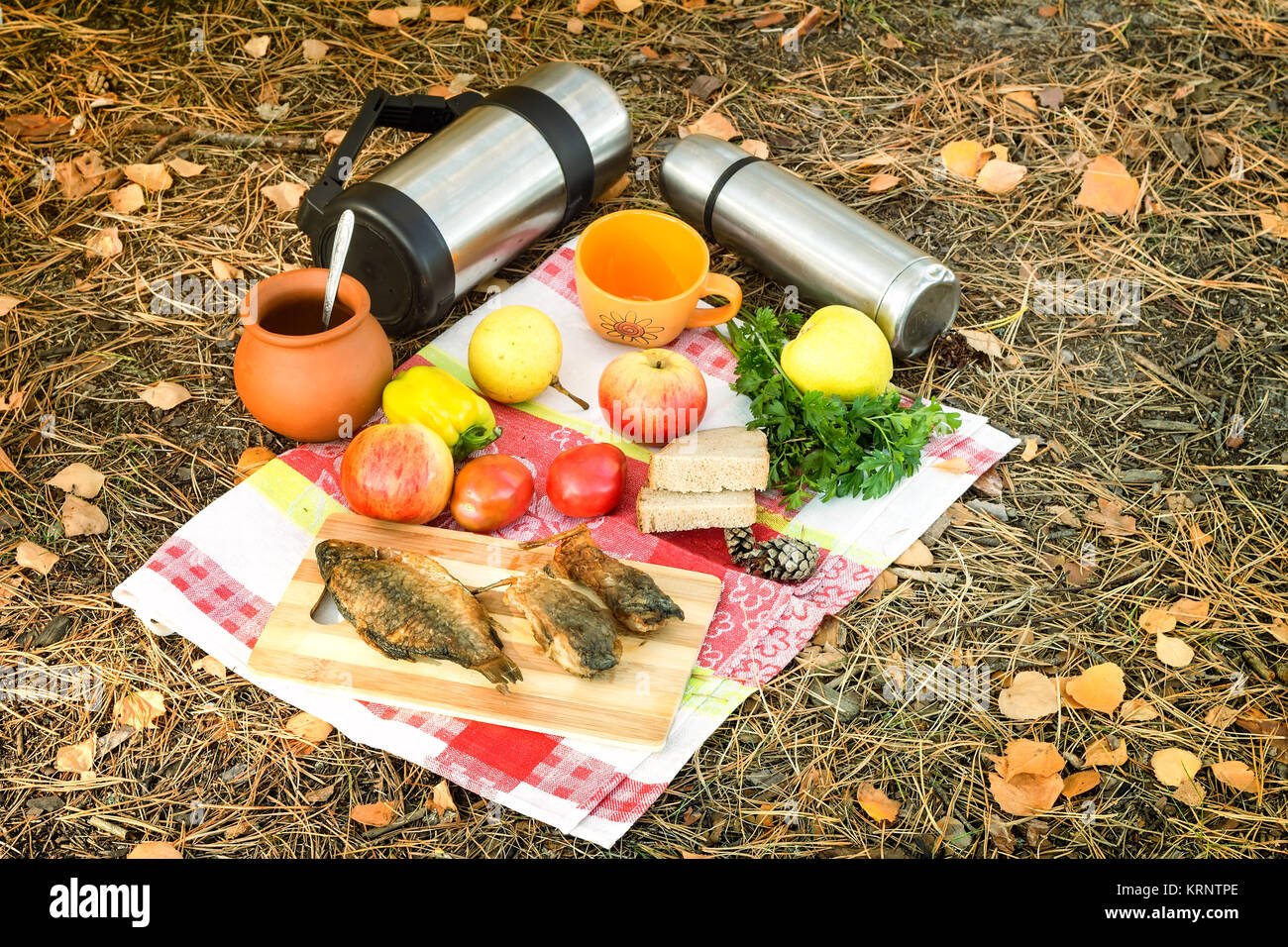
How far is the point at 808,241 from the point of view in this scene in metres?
2.72

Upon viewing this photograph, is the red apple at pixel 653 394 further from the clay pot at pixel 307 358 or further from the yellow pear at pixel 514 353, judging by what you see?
the clay pot at pixel 307 358

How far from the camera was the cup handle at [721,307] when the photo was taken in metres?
2.64

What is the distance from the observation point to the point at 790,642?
208 cm

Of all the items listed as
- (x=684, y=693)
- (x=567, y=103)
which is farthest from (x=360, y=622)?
(x=567, y=103)

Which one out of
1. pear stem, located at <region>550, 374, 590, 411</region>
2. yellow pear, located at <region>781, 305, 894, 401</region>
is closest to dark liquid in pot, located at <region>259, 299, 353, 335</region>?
pear stem, located at <region>550, 374, 590, 411</region>

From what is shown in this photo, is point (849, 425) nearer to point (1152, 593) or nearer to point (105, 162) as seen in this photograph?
point (1152, 593)

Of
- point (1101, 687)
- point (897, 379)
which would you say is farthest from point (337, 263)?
point (1101, 687)

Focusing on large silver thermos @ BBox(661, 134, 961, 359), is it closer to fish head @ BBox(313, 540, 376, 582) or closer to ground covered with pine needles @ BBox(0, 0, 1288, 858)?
→ ground covered with pine needles @ BBox(0, 0, 1288, 858)

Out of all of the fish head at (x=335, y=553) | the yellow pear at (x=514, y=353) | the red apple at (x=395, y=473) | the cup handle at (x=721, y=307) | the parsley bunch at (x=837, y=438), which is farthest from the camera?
the cup handle at (x=721, y=307)

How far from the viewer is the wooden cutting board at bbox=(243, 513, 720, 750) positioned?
6.18 ft

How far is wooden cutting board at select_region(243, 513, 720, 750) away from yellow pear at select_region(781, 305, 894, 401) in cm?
63

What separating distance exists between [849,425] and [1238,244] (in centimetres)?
154

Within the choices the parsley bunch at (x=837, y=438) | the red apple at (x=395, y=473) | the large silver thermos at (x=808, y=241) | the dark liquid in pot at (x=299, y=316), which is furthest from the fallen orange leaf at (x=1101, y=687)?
the dark liquid in pot at (x=299, y=316)

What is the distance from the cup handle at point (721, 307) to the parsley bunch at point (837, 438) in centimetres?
32
